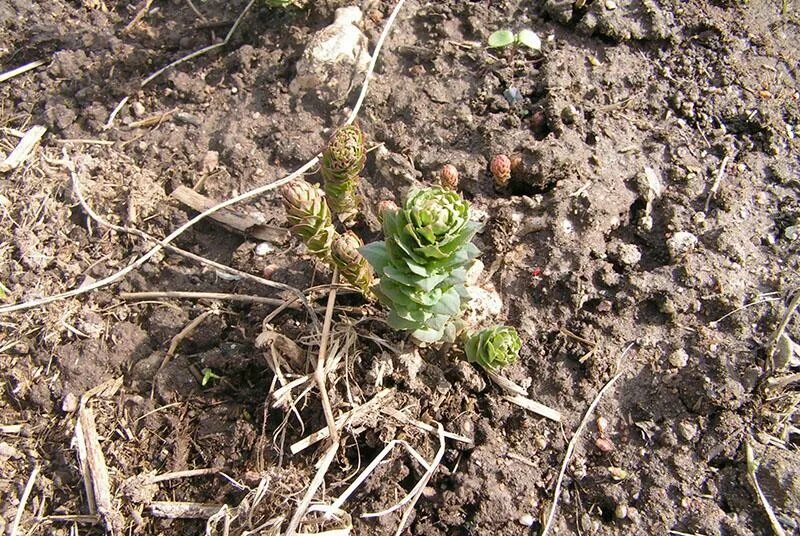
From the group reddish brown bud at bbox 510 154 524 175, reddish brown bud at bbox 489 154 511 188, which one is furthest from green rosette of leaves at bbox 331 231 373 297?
reddish brown bud at bbox 510 154 524 175

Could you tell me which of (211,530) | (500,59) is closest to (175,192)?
(211,530)

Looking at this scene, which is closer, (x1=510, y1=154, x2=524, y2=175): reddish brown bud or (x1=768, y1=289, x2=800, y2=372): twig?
(x1=768, y1=289, x2=800, y2=372): twig

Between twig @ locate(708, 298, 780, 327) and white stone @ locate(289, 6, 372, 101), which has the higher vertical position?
white stone @ locate(289, 6, 372, 101)

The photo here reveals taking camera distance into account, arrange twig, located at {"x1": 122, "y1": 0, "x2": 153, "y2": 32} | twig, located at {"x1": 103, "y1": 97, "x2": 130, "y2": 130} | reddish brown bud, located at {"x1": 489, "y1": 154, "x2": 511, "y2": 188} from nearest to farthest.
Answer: reddish brown bud, located at {"x1": 489, "y1": 154, "x2": 511, "y2": 188}, twig, located at {"x1": 103, "y1": 97, "x2": 130, "y2": 130}, twig, located at {"x1": 122, "y1": 0, "x2": 153, "y2": 32}

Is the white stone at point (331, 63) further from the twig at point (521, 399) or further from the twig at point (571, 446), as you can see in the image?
the twig at point (571, 446)

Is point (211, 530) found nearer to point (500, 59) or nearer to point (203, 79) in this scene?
point (203, 79)

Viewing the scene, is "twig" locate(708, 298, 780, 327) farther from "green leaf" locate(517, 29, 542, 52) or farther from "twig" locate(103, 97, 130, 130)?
"twig" locate(103, 97, 130, 130)

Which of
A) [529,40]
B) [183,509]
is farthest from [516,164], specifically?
[183,509]
